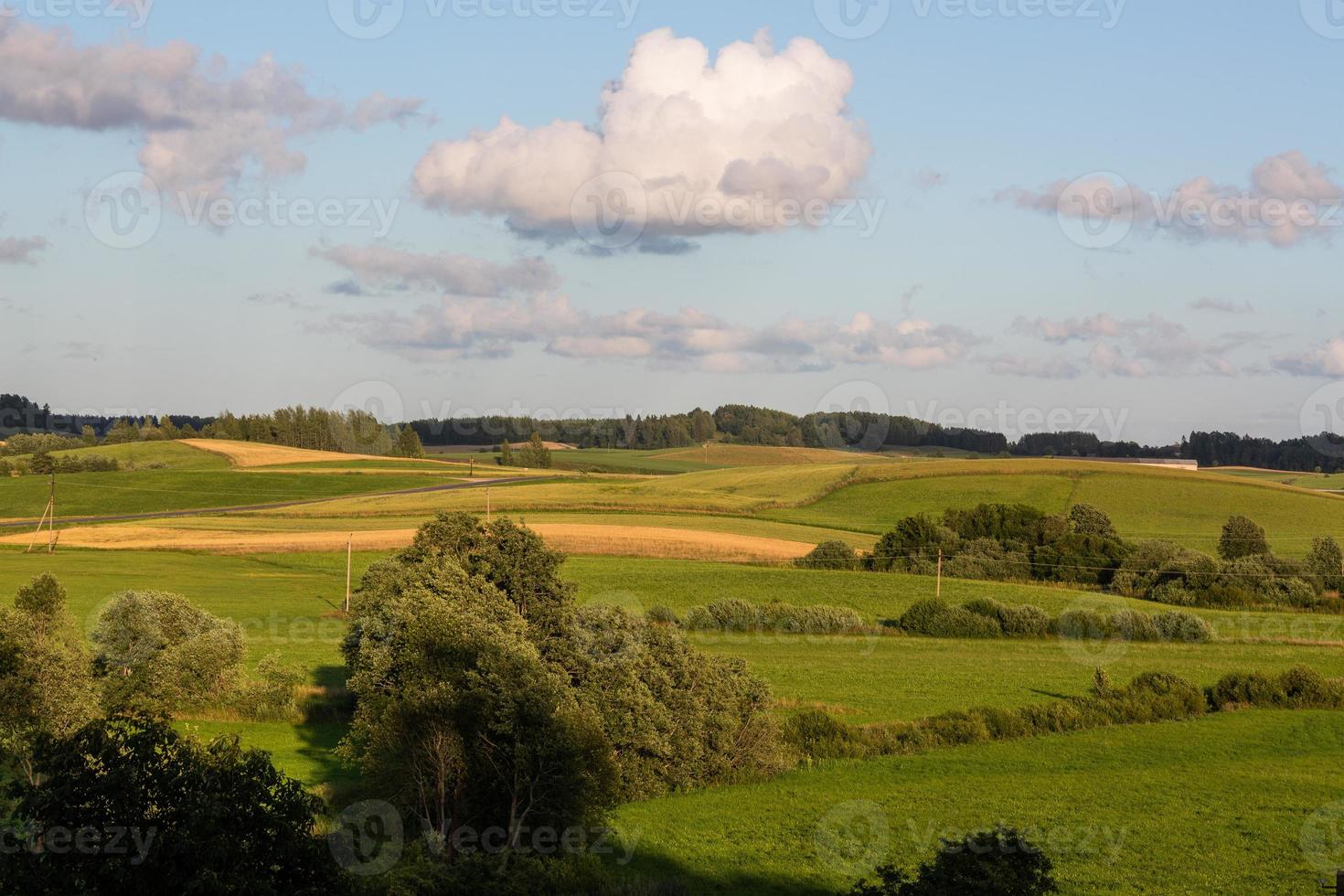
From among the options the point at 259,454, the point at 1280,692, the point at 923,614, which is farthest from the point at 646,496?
the point at 1280,692

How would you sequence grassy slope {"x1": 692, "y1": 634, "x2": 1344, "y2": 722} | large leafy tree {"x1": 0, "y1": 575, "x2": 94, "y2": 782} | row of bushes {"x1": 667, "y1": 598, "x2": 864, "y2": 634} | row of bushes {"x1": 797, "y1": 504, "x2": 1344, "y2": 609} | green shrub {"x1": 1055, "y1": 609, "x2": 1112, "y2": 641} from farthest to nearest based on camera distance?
row of bushes {"x1": 797, "y1": 504, "x2": 1344, "y2": 609} → row of bushes {"x1": 667, "y1": 598, "x2": 864, "y2": 634} → green shrub {"x1": 1055, "y1": 609, "x2": 1112, "y2": 641} → grassy slope {"x1": 692, "y1": 634, "x2": 1344, "y2": 722} → large leafy tree {"x1": 0, "y1": 575, "x2": 94, "y2": 782}

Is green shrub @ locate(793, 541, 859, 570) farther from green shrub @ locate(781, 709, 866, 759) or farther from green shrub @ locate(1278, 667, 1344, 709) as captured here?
green shrub @ locate(781, 709, 866, 759)

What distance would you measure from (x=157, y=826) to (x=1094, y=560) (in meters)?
69.8

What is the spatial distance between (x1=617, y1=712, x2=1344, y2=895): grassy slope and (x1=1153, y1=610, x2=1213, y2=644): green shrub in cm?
2045

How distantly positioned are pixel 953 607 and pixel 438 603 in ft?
124

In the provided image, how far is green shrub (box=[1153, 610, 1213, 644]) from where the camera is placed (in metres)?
55.2

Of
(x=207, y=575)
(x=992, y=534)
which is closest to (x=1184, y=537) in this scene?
(x=992, y=534)

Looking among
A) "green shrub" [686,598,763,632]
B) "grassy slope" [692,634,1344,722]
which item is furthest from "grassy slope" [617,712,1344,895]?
"green shrub" [686,598,763,632]

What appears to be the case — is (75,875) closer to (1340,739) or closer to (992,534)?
(1340,739)

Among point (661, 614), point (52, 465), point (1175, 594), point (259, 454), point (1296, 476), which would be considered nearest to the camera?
point (661, 614)

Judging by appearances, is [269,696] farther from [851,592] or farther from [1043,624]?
[1043,624]

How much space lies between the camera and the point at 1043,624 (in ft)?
187

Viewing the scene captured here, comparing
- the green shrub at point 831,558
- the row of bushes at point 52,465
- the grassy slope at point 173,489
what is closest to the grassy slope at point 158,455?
the row of bushes at point 52,465

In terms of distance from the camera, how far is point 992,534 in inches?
3172
